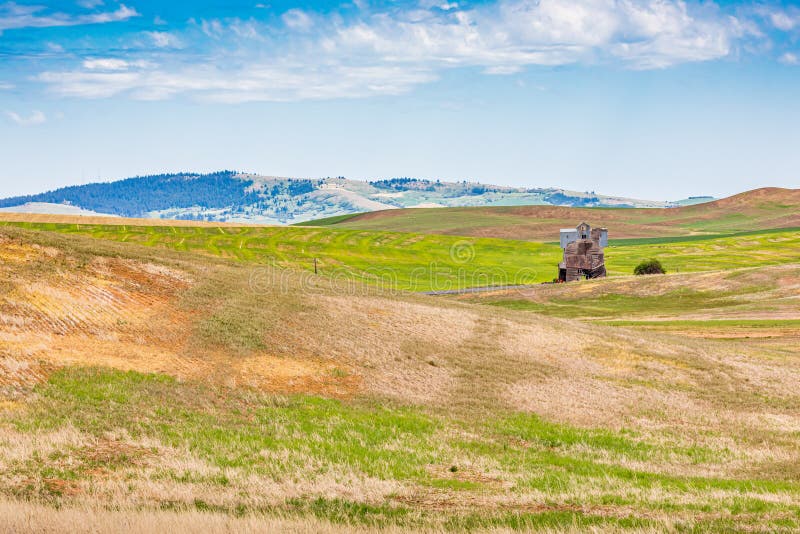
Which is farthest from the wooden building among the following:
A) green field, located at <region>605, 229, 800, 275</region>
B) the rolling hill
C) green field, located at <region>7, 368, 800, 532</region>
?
green field, located at <region>7, 368, 800, 532</region>

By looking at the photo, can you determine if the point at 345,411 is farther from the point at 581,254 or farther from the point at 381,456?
the point at 581,254

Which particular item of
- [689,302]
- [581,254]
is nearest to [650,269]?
[581,254]

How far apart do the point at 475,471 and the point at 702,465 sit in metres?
7.99

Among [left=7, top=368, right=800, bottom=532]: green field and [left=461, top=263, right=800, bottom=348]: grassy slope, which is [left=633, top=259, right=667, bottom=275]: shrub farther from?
[left=7, top=368, right=800, bottom=532]: green field

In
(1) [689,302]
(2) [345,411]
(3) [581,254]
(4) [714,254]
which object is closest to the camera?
(2) [345,411]

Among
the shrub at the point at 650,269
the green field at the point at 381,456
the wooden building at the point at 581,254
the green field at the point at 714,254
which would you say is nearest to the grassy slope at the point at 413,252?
the green field at the point at 714,254

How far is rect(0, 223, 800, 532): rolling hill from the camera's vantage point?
49.7 ft

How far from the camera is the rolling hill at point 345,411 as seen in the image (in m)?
15.2

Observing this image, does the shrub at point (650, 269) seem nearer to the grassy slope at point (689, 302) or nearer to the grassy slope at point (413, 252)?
the grassy slope at point (689, 302)

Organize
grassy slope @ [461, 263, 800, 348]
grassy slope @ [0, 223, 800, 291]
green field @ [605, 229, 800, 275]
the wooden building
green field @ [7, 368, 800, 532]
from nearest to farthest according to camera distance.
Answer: green field @ [7, 368, 800, 532], grassy slope @ [461, 263, 800, 348], the wooden building, grassy slope @ [0, 223, 800, 291], green field @ [605, 229, 800, 275]

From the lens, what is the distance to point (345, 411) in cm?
2586

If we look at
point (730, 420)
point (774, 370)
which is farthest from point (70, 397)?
point (774, 370)

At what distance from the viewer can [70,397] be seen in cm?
2252

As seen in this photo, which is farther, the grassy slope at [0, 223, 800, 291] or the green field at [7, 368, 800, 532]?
the grassy slope at [0, 223, 800, 291]
